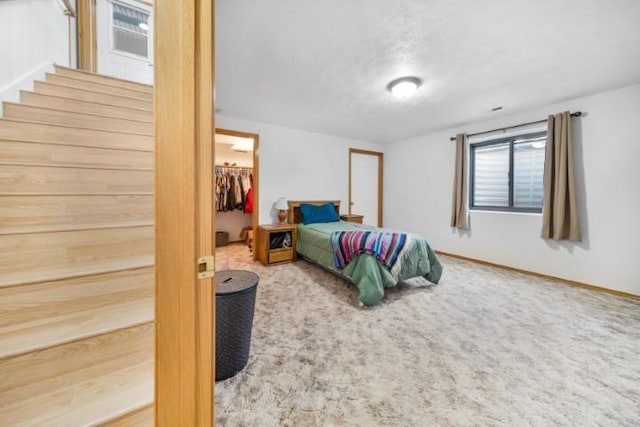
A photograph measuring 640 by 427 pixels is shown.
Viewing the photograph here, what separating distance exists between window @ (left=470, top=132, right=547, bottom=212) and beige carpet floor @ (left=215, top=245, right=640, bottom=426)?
1443 mm

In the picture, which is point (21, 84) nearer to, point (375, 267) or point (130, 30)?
point (130, 30)

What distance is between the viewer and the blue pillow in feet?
13.9

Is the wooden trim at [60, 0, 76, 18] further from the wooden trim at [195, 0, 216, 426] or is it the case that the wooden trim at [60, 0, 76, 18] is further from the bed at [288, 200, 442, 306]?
the bed at [288, 200, 442, 306]

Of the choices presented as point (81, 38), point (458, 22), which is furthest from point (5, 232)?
point (81, 38)

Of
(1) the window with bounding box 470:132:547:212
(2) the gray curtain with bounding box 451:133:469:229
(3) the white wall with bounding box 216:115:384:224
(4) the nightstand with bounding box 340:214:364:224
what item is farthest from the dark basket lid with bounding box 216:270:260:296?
(1) the window with bounding box 470:132:547:212

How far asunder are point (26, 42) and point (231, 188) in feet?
10.4

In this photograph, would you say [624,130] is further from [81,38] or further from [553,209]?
[81,38]

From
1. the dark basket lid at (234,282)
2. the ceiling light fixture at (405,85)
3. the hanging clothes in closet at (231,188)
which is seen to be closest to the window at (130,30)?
the hanging clothes in closet at (231,188)

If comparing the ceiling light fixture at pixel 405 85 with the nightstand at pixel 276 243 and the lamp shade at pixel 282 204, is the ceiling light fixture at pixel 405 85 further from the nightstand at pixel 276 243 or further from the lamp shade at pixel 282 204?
the nightstand at pixel 276 243

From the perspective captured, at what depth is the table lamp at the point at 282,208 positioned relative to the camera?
4094 mm

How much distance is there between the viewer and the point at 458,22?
1.72 metres

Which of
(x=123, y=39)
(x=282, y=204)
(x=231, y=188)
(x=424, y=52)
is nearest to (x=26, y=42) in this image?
(x=123, y=39)

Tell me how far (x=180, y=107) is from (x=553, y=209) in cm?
426

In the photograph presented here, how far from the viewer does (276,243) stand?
3.93 metres
